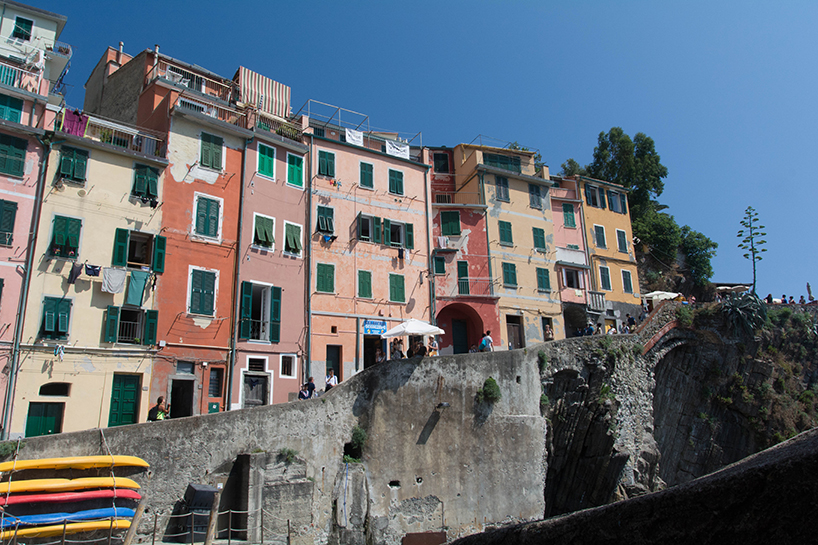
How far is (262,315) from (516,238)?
17.8 meters

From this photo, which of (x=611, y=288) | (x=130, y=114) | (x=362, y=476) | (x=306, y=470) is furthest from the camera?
(x=611, y=288)

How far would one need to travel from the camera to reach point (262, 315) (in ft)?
86.4

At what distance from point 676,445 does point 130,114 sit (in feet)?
118

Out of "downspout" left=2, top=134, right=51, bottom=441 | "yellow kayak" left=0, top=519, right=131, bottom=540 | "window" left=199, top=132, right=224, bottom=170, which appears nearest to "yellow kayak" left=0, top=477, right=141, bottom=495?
"yellow kayak" left=0, top=519, right=131, bottom=540

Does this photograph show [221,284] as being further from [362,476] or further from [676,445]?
[676,445]

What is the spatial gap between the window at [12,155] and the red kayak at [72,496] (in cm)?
1321

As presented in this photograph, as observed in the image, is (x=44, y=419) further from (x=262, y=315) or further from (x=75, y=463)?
(x=262, y=315)

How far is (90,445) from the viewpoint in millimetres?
15391

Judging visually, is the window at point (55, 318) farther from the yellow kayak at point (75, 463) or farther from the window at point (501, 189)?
the window at point (501, 189)

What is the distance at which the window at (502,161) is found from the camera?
39469mm

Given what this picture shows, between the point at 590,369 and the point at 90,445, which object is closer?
the point at 90,445

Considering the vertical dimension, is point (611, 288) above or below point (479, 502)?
above

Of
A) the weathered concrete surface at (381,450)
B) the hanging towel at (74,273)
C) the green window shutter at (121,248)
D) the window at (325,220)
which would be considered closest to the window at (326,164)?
the window at (325,220)

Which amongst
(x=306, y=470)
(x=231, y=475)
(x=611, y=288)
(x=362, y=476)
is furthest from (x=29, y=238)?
(x=611, y=288)
